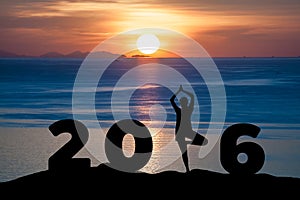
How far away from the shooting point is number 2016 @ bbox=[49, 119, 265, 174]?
1505 cm

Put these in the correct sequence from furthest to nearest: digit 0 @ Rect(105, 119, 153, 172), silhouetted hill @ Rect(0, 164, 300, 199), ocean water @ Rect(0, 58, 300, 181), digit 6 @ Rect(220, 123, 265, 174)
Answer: ocean water @ Rect(0, 58, 300, 181)
digit 0 @ Rect(105, 119, 153, 172)
digit 6 @ Rect(220, 123, 265, 174)
silhouetted hill @ Rect(0, 164, 300, 199)

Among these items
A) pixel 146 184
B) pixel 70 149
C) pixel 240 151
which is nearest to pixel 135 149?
pixel 146 184

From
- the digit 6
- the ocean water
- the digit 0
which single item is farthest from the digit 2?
the ocean water

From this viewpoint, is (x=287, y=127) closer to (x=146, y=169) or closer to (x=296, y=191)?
(x=146, y=169)

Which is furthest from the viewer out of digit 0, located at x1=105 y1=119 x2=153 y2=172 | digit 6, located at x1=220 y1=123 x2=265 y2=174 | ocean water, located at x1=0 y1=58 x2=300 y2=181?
ocean water, located at x1=0 y1=58 x2=300 y2=181

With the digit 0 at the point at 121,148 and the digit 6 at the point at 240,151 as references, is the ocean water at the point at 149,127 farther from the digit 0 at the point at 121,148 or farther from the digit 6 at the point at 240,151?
the digit 6 at the point at 240,151

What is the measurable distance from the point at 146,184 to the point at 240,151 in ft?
7.99

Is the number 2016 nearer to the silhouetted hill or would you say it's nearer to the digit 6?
the digit 6

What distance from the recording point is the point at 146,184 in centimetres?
1452

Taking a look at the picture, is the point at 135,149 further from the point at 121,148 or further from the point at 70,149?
the point at 70,149

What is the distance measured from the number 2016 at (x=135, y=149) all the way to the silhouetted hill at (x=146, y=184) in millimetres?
230

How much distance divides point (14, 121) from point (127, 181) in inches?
992

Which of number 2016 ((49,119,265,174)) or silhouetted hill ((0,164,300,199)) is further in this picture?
number 2016 ((49,119,265,174))

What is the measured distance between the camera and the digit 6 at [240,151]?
49.3 feet
